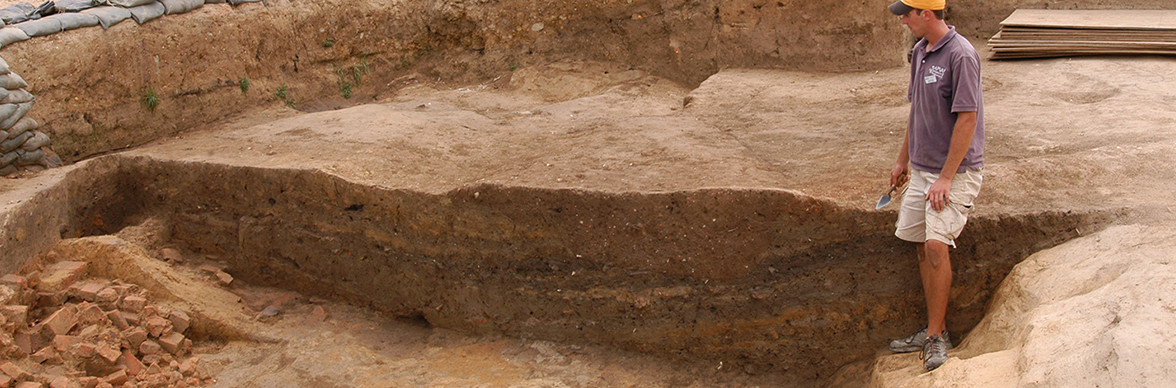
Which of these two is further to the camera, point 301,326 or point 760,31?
point 760,31

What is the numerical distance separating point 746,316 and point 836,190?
30.9 inches

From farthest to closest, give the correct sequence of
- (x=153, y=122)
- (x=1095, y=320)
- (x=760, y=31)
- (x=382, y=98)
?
(x=382, y=98), (x=760, y=31), (x=153, y=122), (x=1095, y=320)

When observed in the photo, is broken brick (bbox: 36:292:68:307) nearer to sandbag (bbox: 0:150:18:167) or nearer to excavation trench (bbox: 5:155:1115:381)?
excavation trench (bbox: 5:155:1115:381)

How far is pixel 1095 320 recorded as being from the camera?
2.96 metres

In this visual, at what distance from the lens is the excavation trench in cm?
427

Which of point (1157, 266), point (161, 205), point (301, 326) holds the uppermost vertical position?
point (1157, 266)

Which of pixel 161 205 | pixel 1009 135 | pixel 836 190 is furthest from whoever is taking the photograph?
pixel 161 205

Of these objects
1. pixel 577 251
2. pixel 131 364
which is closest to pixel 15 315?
pixel 131 364

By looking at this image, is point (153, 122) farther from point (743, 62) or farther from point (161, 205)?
point (743, 62)

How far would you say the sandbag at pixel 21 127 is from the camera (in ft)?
17.6

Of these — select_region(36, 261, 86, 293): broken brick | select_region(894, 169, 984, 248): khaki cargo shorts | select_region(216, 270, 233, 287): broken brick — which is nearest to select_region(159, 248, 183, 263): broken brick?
select_region(216, 270, 233, 287): broken brick

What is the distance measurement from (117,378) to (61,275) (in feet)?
2.93

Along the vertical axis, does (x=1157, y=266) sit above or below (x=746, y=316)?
above

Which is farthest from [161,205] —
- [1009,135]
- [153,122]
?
[1009,135]
